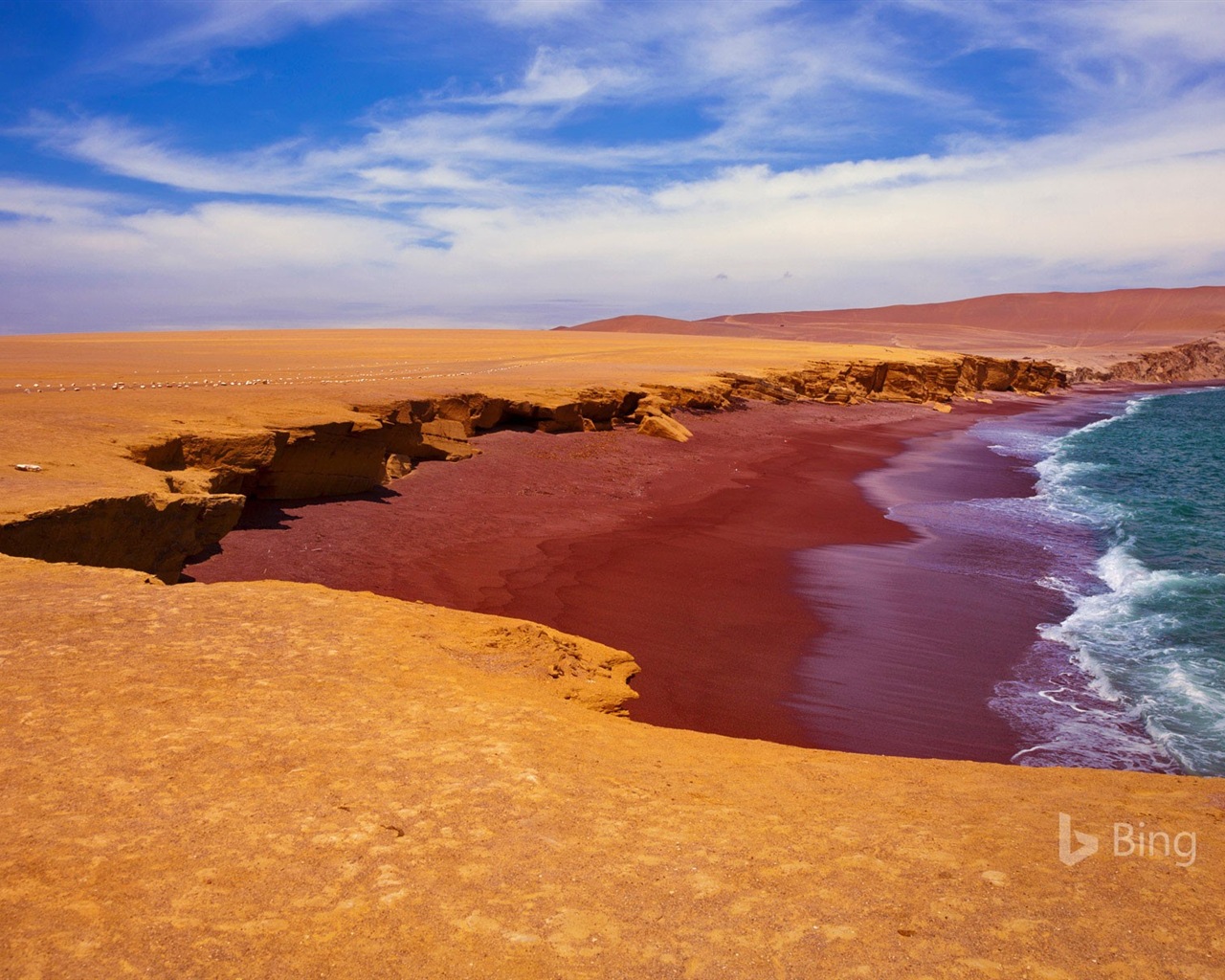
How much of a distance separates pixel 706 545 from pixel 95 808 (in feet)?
32.4

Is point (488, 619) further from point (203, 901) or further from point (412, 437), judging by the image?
point (412, 437)

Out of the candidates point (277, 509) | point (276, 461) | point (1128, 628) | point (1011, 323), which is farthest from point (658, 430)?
point (1011, 323)

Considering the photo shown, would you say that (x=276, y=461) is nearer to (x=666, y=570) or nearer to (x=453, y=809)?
(x=666, y=570)

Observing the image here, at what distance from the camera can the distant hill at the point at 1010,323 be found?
4373 inches

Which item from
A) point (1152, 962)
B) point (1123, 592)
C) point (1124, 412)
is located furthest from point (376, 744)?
point (1124, 412)

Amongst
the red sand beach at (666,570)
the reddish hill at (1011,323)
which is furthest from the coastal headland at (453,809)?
the reddish hill at (1011,323)

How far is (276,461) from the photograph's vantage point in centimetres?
1184

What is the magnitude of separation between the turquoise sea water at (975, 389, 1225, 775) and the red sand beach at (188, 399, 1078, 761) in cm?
47

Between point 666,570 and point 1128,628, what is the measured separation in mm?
5290

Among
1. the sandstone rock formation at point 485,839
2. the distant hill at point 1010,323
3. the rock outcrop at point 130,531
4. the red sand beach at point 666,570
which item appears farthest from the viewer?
the distant hill at point 1010,323

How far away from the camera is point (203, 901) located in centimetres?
310

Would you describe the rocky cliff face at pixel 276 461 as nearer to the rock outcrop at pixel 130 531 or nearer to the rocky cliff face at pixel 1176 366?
the rock outcrop at pixel 130 531

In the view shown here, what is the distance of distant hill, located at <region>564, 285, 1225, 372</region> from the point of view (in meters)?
111

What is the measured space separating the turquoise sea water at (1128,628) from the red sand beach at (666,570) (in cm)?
47
